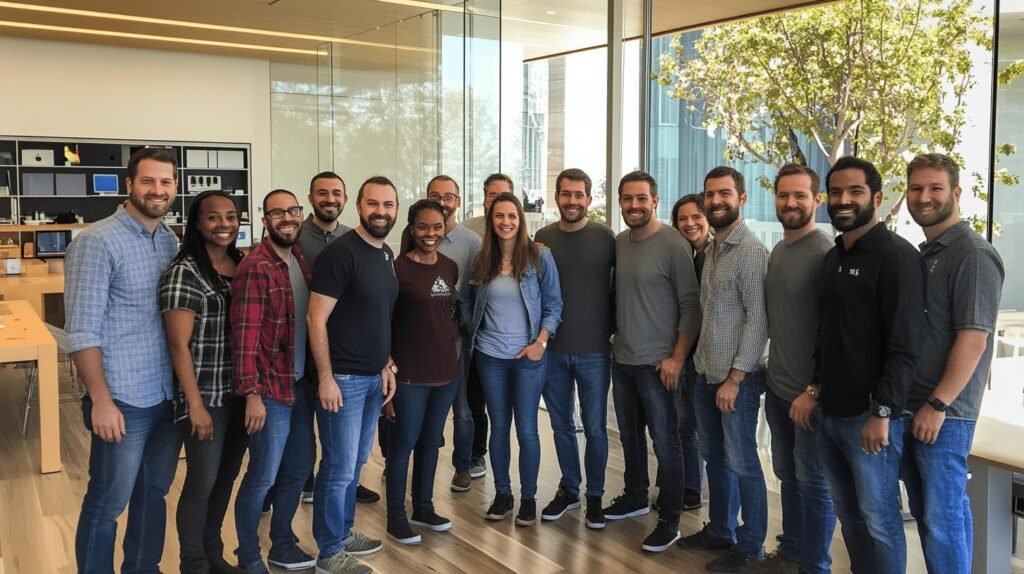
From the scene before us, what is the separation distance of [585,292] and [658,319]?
0.38 meters

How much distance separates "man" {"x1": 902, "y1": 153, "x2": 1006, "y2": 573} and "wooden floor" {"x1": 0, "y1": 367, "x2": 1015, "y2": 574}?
89 cm

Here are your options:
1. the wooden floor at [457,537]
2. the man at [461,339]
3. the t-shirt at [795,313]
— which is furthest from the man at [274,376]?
the t-shirt at [795,313]

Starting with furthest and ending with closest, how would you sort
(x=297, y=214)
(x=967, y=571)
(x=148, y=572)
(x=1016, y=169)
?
(x=1016, y=169)
(x=297, y=214)
(x=148, y=572)
(x=967, y=571)

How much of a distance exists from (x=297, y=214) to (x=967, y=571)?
2.69m

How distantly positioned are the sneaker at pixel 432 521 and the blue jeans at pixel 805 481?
158 cm

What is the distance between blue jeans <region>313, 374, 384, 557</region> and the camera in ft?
11.4

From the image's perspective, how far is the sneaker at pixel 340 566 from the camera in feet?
11.7

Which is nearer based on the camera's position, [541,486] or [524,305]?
[524,305]

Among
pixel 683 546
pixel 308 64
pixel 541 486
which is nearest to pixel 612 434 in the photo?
pixel 541 486

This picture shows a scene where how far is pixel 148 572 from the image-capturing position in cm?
316

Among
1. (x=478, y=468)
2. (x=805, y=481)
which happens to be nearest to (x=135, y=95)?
(x=478, y=468)

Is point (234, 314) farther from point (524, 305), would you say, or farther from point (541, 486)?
point (541, 486)

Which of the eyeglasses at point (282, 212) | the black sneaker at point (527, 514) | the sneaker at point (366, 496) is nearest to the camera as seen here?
the eyeglasses at point (282, 212)

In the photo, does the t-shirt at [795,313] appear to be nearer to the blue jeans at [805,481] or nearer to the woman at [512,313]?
the blue jeans at [805,481]
